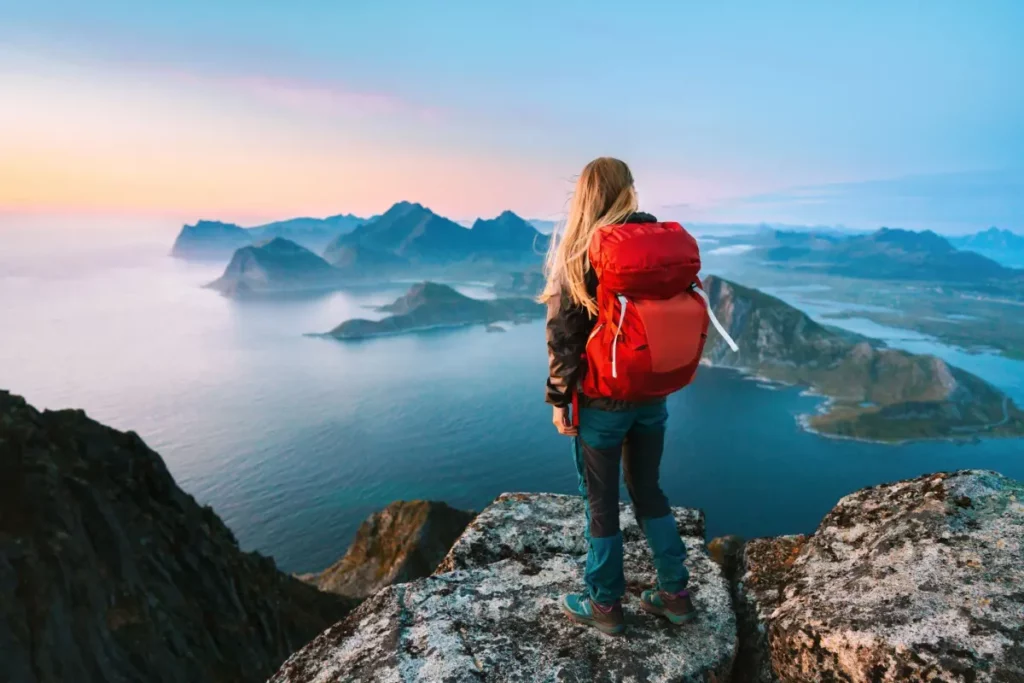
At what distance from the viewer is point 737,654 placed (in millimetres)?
5996

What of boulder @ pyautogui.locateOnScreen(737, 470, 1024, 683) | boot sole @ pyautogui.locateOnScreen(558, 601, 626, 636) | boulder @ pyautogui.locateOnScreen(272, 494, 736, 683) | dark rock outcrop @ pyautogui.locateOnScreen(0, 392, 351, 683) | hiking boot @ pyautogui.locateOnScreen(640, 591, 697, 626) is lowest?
dark rock outcrop @ pyautogui.locateOnScreen(0, 392, 351, 683)

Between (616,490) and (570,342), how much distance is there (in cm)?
176

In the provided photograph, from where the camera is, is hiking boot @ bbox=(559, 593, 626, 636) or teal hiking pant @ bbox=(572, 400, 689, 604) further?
hiking boot @ bbox=(559, 593, 626, 636)

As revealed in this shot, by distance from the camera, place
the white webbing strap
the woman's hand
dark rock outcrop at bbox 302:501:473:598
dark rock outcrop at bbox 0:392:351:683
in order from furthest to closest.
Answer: dark rock outcrop at bbox 302:501:473:598, dark rock outcrop at bbox 0:392:351:683, the woman's hand, the white webbing strap

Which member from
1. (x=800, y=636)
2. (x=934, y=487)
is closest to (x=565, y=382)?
(x=800, y=636)

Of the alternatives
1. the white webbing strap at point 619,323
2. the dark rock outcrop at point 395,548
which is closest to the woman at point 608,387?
the white webbing strap at point 619,323

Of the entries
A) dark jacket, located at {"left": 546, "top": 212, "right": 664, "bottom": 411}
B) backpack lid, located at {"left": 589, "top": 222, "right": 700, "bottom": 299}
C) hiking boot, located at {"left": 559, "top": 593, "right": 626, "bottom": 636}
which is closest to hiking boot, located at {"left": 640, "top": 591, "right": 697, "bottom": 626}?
hiking boot, located at {"left": 559, "top": 593, "right": 626, "bottom": 636}

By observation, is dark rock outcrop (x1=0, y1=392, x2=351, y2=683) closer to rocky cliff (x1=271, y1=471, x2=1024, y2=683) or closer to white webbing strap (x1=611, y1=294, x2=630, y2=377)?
rocky cliff (x1=271, y1=471, x2=1024, y2=683)

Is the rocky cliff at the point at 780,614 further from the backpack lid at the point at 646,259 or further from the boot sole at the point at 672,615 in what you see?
the backpack lid at the point at 646,259

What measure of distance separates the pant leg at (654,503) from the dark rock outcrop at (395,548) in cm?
8991

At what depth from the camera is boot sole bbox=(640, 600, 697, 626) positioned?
5.98m

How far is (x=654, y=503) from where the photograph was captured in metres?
6.11

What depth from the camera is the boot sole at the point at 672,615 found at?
235 inches

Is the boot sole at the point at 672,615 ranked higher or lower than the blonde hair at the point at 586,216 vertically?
lower
